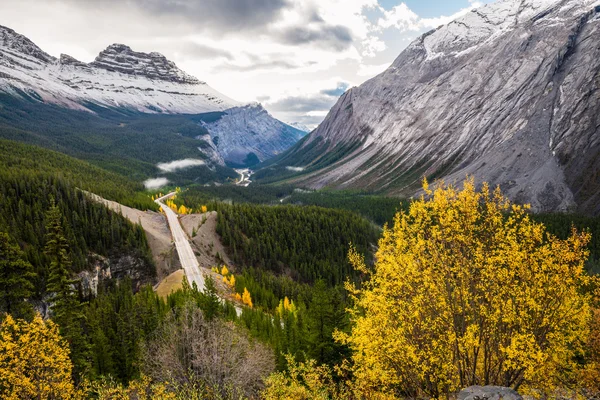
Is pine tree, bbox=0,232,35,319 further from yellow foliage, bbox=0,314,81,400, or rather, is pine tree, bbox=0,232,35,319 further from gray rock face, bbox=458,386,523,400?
gray rock face, bbox=458,386,523,400

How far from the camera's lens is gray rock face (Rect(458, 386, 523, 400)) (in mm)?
13180

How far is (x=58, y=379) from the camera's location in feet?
77.4

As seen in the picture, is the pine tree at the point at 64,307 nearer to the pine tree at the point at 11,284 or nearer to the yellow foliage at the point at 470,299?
the pine tree at the point at 11,284

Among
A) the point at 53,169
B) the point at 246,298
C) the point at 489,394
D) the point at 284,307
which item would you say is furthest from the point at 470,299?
the point at 53,169

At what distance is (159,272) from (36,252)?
98.0ft

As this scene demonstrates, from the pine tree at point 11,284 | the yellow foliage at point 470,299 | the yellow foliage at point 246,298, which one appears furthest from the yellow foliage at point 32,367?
the yellow foliage at point 246,298

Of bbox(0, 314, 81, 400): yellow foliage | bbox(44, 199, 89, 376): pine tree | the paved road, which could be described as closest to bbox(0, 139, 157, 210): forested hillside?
the paved road

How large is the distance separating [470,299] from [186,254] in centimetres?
9158

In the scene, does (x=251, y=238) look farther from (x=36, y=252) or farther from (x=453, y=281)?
(x=453, y=281)

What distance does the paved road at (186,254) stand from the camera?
8138cm

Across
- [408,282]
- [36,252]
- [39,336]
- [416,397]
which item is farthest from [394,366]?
[36,252]

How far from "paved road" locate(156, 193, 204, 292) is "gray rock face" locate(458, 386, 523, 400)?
63.8 m

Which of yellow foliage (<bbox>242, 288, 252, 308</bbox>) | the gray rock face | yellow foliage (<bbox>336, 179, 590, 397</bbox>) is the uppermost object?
yellow foliage (<bbox>336, 179, 590, 397</bbox>)

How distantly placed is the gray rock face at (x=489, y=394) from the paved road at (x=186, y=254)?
209 ft
